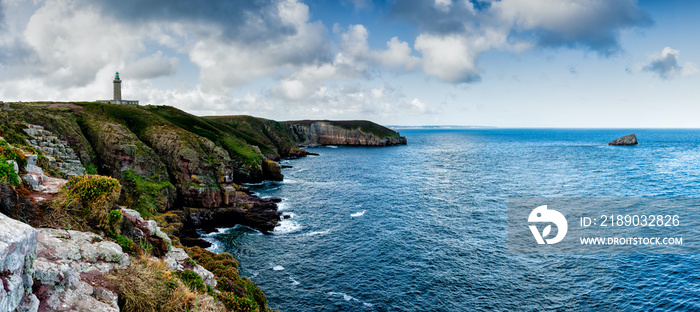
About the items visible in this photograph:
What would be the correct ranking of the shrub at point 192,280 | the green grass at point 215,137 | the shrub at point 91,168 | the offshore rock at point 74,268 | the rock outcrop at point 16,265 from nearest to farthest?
1. the rock outcrop at point 16,265
2. the offshore rock at point 74,268
3. the shrub at point 192,280
4. the shrub at point 91,168
5. the green grass at point 215,137

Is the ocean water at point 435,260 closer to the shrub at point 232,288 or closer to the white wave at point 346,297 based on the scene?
the white wave at point 346,297

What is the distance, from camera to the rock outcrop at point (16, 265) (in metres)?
9.18

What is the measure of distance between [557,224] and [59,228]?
58.8 m

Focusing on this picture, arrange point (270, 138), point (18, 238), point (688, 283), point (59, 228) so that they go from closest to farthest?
point (18, 238) < point (59, 228) < point (688, 283) < point (270, 138)

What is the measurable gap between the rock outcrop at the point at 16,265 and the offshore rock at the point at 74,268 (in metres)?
0.91

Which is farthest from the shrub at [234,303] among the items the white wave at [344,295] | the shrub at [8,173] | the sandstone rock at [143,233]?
the white wave at [344,295]

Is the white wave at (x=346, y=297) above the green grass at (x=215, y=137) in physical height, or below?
below

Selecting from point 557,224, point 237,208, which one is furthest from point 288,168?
point 557,224

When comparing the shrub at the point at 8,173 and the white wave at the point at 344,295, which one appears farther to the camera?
the white wave at the point at 344,295

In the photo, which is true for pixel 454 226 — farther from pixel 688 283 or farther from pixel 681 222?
pixel 681 222

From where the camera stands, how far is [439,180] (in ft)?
308

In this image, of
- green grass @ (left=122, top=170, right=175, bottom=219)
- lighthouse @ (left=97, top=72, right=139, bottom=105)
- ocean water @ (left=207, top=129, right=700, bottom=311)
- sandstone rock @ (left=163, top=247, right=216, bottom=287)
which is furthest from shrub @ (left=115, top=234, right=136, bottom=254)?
lighthouse @ (left=97, top=72, right=139, bottom=105)

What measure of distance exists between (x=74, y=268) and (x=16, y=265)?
406 cm

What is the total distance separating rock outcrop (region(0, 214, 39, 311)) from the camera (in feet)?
30.1
